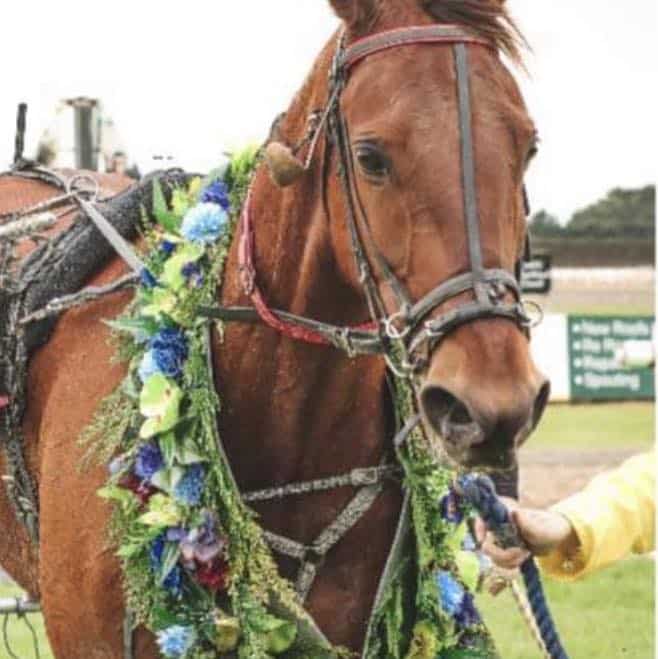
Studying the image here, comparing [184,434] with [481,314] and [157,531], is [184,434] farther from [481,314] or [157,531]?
[481,314]

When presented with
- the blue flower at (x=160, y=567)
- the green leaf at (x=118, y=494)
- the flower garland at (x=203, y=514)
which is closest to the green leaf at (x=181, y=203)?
the flower garland at (x=203, y=514)

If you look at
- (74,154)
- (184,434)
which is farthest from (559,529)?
(74,154)

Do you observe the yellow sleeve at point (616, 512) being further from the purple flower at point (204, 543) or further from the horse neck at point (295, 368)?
the purple flower at point (204, 543)

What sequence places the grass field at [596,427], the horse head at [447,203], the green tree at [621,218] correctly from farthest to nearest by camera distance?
the green tree at [621,218]
the grass field at [596,427]
the horse head at [447,203]

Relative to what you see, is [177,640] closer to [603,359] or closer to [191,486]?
[191,486]

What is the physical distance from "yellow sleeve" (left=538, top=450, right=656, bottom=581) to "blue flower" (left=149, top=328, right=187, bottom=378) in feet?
4.05

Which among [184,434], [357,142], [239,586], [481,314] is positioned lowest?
[239,586]

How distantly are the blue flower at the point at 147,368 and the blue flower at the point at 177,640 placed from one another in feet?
1.93

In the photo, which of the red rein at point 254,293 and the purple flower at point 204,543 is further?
the purple flower at point 204,543

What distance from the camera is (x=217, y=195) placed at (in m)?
4.32

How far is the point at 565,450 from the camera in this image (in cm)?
1620

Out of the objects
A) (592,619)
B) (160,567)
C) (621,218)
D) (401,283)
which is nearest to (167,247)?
(160,567)

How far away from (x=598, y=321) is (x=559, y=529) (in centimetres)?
1601

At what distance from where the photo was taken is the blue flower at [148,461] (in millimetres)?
4176
